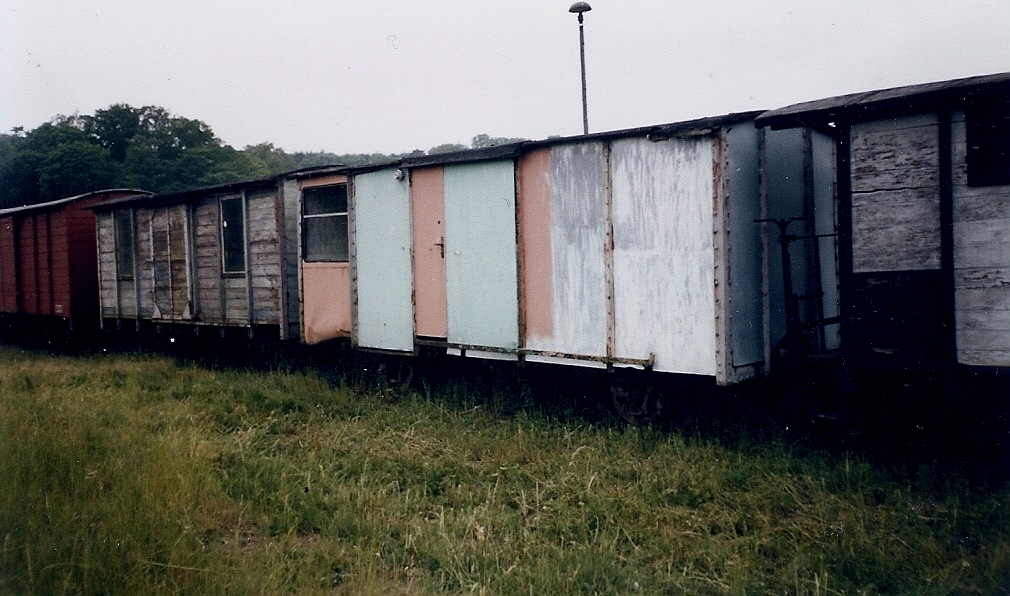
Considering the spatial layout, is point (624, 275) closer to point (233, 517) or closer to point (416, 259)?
point (416, 259)

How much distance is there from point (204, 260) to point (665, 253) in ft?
26.9

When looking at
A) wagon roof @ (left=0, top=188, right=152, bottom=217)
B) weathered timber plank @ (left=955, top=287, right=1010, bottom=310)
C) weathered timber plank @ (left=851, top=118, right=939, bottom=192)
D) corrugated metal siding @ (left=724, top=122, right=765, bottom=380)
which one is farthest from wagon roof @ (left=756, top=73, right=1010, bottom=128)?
wagon roof @ (left=0, top=188, right=152, bottom=217)

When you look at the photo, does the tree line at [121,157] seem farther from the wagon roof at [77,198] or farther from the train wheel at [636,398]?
the train wheel at [636,398]

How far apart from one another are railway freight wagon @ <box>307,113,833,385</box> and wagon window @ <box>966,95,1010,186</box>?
1733 mm

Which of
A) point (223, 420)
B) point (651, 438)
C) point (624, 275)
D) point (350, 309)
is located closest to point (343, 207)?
point (350, 309)

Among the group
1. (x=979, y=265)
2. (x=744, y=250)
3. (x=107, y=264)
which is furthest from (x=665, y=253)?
(x=107, y=264)

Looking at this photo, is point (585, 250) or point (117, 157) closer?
point (585, 250)

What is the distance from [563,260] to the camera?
24.4 ft

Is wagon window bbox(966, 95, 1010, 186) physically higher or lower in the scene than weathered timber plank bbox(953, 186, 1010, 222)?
Answer: higher

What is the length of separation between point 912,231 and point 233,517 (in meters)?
5.27

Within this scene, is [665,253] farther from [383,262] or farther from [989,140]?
[383,262]

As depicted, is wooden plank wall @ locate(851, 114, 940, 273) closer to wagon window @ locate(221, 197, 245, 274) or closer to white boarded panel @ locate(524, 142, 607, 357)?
white boarded panel @ locate(524, 142, 607, 357)

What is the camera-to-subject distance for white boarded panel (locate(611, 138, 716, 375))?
20.9 feet

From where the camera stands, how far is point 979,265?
517 centimetres
